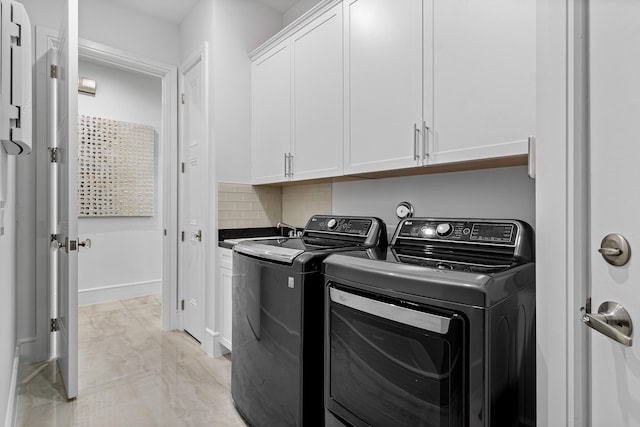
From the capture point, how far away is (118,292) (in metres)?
4.12

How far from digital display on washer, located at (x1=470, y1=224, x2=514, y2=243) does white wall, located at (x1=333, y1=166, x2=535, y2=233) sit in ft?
0.73

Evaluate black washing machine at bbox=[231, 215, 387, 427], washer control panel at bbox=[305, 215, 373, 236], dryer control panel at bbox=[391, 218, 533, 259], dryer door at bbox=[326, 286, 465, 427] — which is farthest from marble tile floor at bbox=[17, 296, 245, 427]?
dryer control panel at bbox=[391, 218, 533, 259]

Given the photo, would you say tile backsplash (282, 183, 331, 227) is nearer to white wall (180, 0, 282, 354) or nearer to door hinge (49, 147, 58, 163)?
white wall (180, 0, 282, 354)

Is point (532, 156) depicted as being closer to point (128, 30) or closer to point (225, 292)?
point (225, 292)

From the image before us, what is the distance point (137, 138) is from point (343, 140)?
3364 millimetres

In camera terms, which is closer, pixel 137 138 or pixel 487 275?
pixel 487 275

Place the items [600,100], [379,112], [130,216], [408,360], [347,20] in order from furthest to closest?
[130,216]
[347,20]
[379,112]
[408,360]
[600,100]

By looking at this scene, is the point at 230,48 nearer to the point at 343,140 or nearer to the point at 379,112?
the point at 343,140

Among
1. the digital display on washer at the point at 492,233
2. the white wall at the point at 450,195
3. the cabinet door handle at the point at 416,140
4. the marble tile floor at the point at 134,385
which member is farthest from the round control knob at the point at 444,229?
the marble tile floor at the point at 134,385

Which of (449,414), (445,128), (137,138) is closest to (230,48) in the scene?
(445,128)

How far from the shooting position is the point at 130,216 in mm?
4238

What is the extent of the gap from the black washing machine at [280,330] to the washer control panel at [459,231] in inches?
9.2

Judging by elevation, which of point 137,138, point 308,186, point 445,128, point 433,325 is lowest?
point 433,325

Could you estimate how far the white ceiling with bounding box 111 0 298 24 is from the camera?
281cm
